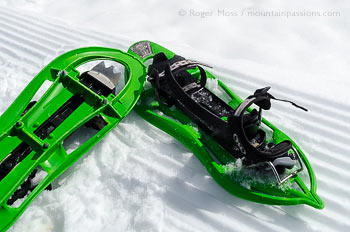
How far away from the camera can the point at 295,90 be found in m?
3.56

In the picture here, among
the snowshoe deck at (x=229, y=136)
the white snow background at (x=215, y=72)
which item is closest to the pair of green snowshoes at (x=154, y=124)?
the snowshoe deck at (x=229, y=136)

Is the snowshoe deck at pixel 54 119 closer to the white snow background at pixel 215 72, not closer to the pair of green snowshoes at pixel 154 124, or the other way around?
the pair of green snowshoes at pixel 154 124

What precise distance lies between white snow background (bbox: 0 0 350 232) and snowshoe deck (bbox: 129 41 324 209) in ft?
0.51

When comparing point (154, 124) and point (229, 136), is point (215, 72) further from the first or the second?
point (229, 136)

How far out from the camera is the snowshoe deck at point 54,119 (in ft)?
7.80

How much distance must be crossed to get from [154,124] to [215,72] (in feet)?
4.12

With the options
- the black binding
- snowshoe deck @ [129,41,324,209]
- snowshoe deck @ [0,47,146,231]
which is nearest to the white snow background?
snowshoe deck @ [129,41,324,209]

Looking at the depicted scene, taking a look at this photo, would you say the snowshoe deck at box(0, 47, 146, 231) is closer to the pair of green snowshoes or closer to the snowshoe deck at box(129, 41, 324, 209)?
the pair of green snowshoes

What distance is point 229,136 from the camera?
8.43ft

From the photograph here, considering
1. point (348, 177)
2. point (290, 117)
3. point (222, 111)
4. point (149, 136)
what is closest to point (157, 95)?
point (149, 136)

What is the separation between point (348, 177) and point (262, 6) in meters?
3.86

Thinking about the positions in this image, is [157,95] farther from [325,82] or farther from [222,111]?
[325,82]

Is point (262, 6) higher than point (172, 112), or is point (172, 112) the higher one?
point (262, 6)

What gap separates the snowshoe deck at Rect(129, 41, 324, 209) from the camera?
7.82 feet
